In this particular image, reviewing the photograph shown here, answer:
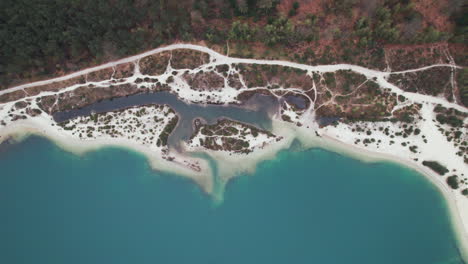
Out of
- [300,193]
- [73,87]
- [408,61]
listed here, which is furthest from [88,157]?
[408,61]

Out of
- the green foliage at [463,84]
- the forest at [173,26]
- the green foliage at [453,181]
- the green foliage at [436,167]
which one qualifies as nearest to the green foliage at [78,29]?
the forest at [173,26]

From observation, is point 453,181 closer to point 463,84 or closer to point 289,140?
point 463,84

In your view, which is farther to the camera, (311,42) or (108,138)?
(108,138)

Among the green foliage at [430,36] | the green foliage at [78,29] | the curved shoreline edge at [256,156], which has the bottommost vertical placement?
the curved shoreline edge at [256,156]

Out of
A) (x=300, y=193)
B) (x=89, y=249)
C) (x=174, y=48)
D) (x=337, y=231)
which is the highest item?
(x=174, y=48)

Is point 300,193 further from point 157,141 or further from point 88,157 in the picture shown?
point 88,157

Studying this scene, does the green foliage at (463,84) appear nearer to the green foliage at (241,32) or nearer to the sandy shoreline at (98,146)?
the green foliage at (241,32)

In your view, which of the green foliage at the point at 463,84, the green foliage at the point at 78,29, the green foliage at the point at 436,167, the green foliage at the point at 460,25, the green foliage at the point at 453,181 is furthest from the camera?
the green foliage at the point at 436,167

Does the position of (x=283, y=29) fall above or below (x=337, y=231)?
above
